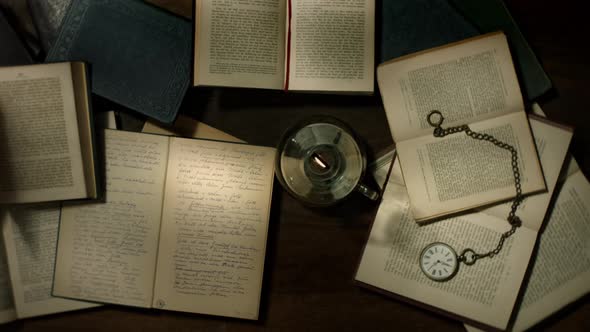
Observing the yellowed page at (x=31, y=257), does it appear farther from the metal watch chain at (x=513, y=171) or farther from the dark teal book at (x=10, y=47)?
the metal watch chain at (x=513, y=171)

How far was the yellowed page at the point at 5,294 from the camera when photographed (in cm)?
121

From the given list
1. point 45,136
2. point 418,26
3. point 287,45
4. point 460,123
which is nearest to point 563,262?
point 460,123

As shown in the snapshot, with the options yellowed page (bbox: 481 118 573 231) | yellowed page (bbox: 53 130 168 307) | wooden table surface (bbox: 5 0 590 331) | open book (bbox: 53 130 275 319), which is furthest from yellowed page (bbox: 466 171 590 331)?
yellowed page (bbox: 53 130 168 307)

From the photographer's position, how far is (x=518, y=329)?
45.3 inches

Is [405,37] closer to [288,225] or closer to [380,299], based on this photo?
[288,225]

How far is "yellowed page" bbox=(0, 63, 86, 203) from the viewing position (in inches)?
45.8

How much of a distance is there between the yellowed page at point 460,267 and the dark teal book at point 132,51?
0.59 meters

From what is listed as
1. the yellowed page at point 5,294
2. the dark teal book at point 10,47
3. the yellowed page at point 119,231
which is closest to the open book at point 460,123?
the yellowed page at point 119,231

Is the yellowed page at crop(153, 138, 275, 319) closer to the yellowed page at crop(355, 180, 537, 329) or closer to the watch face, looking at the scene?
the yellowed page at crop(355, 180, 537, 329)

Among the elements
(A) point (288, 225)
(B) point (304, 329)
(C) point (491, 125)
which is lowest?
(B) point (304, 329)

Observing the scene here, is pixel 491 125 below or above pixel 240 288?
above

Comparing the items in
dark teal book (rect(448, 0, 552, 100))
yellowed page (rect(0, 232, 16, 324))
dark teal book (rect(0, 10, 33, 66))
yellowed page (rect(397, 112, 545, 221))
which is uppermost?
dark teal book (rect(448, 0, 552, 100))

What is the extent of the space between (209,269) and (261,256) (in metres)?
0.13


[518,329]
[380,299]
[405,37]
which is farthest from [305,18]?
[518,329]
